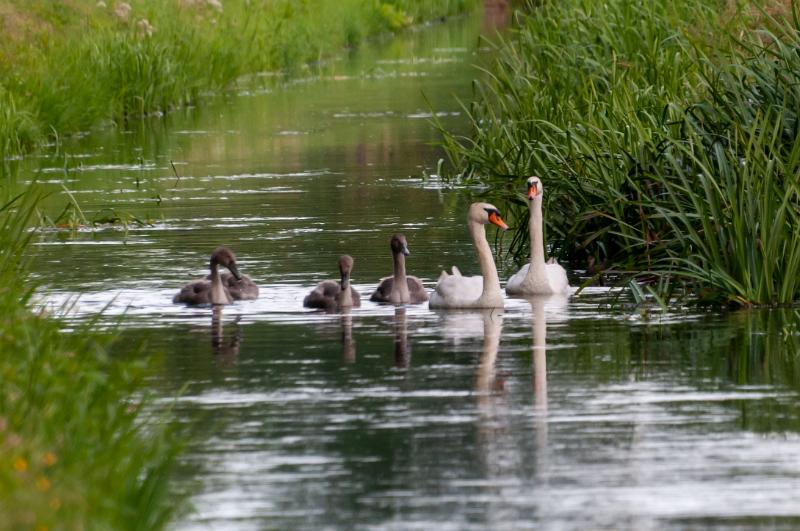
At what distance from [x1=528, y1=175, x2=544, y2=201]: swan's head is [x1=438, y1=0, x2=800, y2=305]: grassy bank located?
0.48 meters

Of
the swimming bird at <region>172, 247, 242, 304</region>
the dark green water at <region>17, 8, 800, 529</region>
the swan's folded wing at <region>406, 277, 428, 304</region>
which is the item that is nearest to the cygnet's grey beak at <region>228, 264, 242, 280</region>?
the swimming bird at <region>172, 247, 242, 304</region>

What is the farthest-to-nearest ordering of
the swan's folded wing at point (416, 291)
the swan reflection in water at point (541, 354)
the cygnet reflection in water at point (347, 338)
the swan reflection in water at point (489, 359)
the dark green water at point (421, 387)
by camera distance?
1. the swan's folded wing at point (416, 291)
2. the cygnet reflection in water at point (347, 338)
3. the swan reflection in water at point (489, 359)
4. the swan reflection in water at point (541, 354)
5. the dark green water at point (421, 387)

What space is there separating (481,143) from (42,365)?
11.8 meters

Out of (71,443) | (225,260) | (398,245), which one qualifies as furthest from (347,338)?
(71,443)

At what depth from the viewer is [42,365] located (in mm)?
9312

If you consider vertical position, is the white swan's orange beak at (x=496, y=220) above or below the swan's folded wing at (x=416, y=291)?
above

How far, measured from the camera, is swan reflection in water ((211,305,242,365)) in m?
12.6

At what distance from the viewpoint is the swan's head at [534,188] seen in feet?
51.6

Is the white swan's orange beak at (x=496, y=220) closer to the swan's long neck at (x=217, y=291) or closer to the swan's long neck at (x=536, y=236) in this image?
the swan's long neck at (x=536, y=236)

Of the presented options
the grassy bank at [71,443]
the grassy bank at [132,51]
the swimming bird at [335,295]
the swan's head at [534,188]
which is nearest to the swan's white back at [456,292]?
the swimming bird at [335,295]

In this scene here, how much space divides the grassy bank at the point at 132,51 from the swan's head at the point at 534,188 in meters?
11.6

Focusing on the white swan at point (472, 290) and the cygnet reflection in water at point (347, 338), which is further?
the white swan at point (472, 290)

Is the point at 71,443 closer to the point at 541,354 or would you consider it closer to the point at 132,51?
the point at 541,354

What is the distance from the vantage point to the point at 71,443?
27.2 ft
